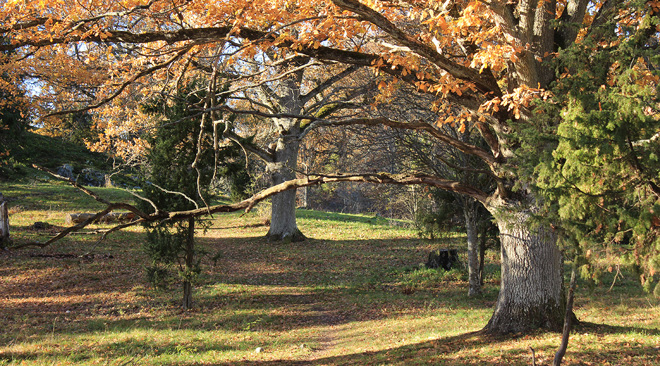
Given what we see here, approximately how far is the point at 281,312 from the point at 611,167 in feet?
29.9

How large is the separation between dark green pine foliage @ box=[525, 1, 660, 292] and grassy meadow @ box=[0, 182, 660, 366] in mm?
677

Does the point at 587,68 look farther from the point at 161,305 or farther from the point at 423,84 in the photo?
the point at 161,305

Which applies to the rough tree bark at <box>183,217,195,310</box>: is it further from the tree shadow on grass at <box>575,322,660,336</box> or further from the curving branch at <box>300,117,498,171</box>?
the tree shadow on grass at <box>575,322,660,336</box>

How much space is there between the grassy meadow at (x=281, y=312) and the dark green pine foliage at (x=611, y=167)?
0.68 meters

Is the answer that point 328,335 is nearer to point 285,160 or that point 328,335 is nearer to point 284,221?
point 285,160

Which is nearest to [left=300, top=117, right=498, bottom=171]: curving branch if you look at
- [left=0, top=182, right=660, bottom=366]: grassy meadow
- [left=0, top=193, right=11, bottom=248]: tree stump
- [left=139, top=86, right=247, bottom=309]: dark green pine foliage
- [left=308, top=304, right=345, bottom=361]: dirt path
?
[left=0, top=182, right=660, bottom=366]: grassy meadow

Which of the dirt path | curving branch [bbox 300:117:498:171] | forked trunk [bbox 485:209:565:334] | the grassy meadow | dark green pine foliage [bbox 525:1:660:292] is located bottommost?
the dirt path

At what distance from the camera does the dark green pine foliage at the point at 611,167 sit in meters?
3.54

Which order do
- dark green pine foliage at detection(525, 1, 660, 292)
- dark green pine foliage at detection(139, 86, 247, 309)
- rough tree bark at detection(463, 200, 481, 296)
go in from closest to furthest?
dark green pine foliage at detection(525, 1, 660, 292) → dark green pine foliage at detection(139, 86, 247, 309) → rough tree bark at detection(463, 200, 481, 296)

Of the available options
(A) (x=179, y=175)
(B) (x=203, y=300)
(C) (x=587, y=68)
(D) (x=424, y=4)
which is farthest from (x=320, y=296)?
(C) (x=587, y=68)

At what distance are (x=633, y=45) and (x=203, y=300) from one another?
1087cm

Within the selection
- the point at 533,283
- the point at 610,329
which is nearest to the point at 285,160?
the point at 533,283

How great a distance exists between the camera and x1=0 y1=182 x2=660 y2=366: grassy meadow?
699 centimetres

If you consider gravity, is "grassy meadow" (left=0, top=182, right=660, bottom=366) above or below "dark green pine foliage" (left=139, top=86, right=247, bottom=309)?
below
